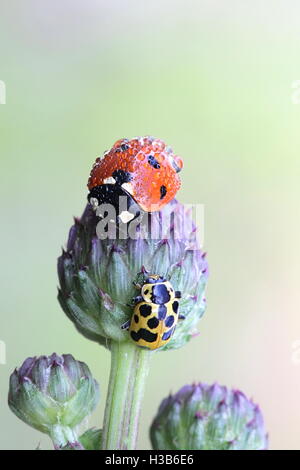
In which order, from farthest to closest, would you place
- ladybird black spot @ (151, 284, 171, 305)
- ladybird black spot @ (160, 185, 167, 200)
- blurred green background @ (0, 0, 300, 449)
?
blurred green background @ (0, 0, 300, 449)
ladybird black spot @ (160, 185, 167, 200)
ladybird black spot @ (151, 284, 171, 305)

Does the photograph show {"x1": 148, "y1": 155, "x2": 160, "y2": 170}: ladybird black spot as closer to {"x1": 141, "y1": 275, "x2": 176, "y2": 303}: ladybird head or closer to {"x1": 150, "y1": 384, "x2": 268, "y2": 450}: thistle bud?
{"x1": 141, "y1": 275, "x2": 176, "y2": 303}: ladybird head

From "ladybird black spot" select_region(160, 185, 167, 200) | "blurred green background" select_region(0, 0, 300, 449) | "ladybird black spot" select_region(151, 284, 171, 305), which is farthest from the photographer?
"blurred green background" select_region(0, 0, 300, 449)

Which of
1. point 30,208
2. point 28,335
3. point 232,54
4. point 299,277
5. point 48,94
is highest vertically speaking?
point 232,54

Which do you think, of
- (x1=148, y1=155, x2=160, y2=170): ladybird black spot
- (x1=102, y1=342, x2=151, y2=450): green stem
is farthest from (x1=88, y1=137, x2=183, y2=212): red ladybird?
(x1=102, y1=342, x2=151, y2=450): green stem

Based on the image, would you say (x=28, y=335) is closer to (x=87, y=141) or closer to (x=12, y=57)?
(x=87, y=141)

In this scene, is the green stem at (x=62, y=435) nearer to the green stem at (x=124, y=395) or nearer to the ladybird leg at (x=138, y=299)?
the green stem at (x=124, y=395)

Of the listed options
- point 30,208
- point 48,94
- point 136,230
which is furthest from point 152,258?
point 48,94

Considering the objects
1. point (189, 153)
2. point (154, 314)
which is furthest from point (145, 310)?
point (189, 153)
